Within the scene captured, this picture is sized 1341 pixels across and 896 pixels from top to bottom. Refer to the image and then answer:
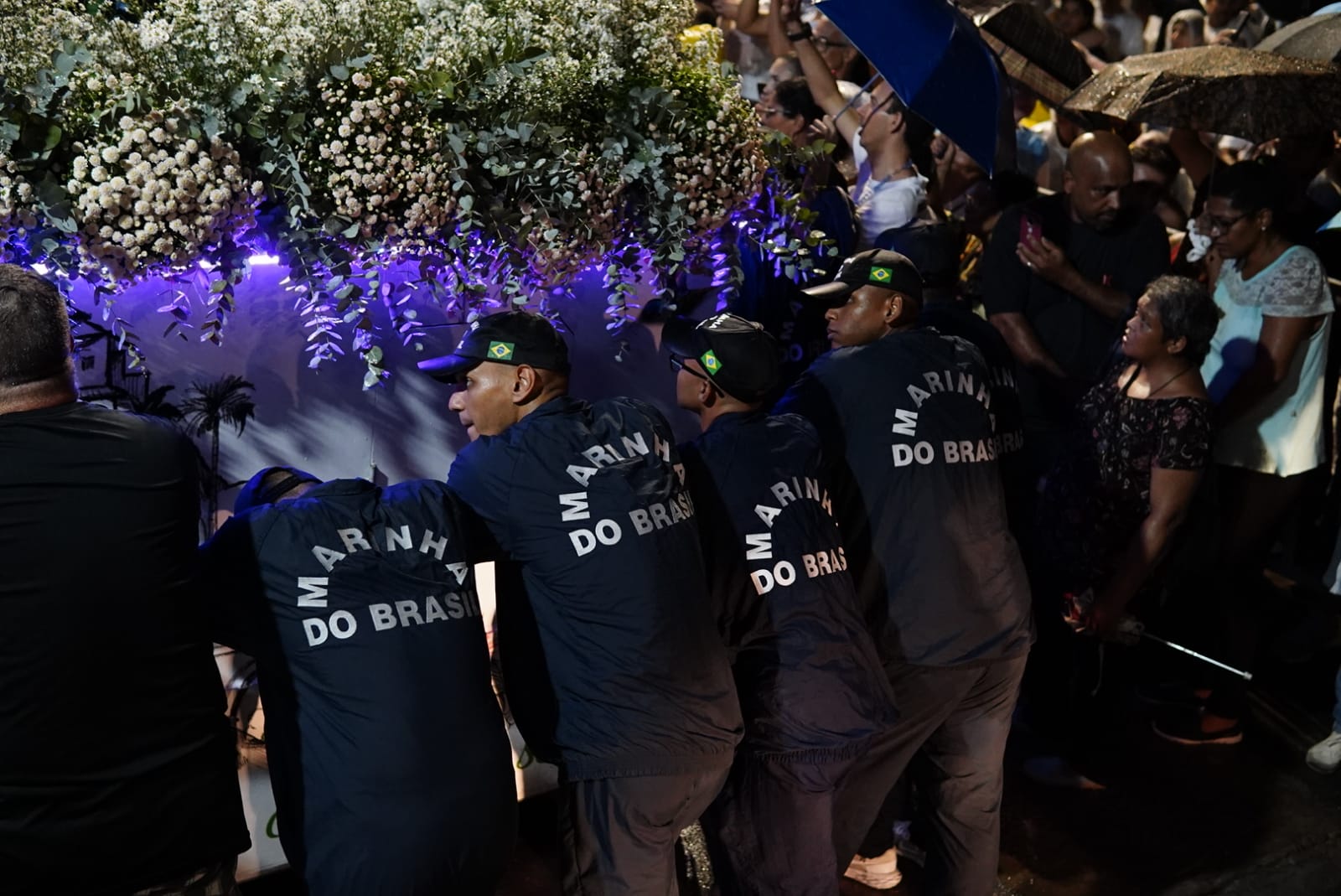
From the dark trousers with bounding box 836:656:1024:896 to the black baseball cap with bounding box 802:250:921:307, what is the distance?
1101 millimetres

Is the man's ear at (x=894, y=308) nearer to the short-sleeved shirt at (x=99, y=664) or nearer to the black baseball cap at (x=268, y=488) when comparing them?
the black baseball cap at (x=268, y=488)

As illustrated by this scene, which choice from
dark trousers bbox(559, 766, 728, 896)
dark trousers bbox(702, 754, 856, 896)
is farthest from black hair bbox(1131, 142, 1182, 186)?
dark trousers bbox(559, 766, 728, 896)

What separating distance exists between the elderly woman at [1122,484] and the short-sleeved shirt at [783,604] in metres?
1.47

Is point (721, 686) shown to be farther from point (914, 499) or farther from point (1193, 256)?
Result: point (1193, 256)

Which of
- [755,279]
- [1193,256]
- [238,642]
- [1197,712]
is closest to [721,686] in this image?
[238,642]

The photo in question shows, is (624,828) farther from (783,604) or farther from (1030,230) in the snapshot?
(1030,230)

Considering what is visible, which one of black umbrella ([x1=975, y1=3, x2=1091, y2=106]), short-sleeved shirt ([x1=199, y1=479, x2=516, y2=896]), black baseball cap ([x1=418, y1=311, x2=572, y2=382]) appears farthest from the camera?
black umbrella ([x1=975, y1=3, x2=1091, y2=106])

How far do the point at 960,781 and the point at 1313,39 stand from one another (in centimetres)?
459

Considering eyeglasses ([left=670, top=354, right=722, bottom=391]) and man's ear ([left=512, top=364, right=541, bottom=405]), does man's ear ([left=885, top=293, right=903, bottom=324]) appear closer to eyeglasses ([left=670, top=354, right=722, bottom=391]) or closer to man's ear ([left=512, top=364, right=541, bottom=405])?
eyeglasses ([left=670, top=354, right=722, bottom=391])

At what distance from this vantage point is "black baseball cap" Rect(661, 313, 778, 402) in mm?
3393

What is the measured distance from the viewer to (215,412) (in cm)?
360

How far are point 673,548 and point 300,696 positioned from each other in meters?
0.88

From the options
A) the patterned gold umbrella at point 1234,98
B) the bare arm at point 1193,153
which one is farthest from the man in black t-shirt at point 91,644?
the bare arm at point 1193,153

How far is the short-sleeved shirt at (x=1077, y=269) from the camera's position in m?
5.23
